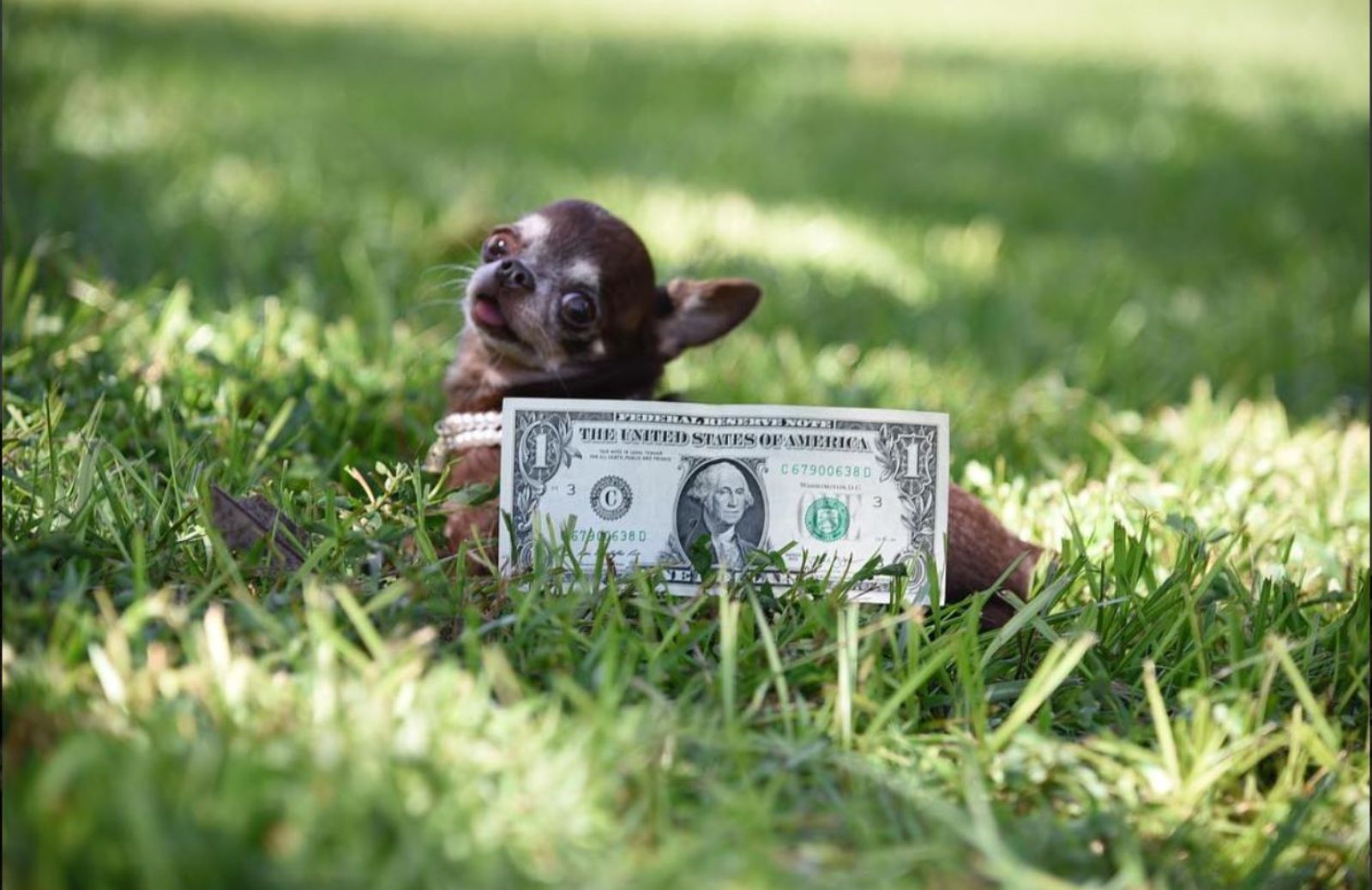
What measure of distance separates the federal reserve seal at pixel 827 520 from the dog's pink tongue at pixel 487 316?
941 mm

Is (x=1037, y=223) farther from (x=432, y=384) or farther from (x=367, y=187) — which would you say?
(x=432, y=384)

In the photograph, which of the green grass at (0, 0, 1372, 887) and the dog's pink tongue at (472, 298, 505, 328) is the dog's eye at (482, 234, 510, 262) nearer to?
the dog's pink tongue at (472, 298, 505, 328)

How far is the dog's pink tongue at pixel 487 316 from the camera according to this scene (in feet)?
10.3

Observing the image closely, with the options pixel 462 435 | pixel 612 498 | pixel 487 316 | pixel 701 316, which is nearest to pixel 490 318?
pixel 487 316

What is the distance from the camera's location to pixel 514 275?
10.1 ft

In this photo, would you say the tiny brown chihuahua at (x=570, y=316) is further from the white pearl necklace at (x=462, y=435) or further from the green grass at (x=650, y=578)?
the green grass at (x=650, y=578)

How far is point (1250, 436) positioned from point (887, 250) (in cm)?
239

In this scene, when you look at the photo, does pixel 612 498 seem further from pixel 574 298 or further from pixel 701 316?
pixel 701 316

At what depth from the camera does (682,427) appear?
256 centimetres

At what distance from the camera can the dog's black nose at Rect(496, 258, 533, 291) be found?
309 centimetres

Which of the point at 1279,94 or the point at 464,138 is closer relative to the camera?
the point at 464,138

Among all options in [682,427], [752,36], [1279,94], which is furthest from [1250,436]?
[752,36]

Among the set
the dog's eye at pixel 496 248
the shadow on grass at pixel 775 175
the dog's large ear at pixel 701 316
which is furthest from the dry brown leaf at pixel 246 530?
the shadow on grass at pixel 775 175

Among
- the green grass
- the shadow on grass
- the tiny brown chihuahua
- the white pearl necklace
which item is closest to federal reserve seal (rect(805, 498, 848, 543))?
the green grass
